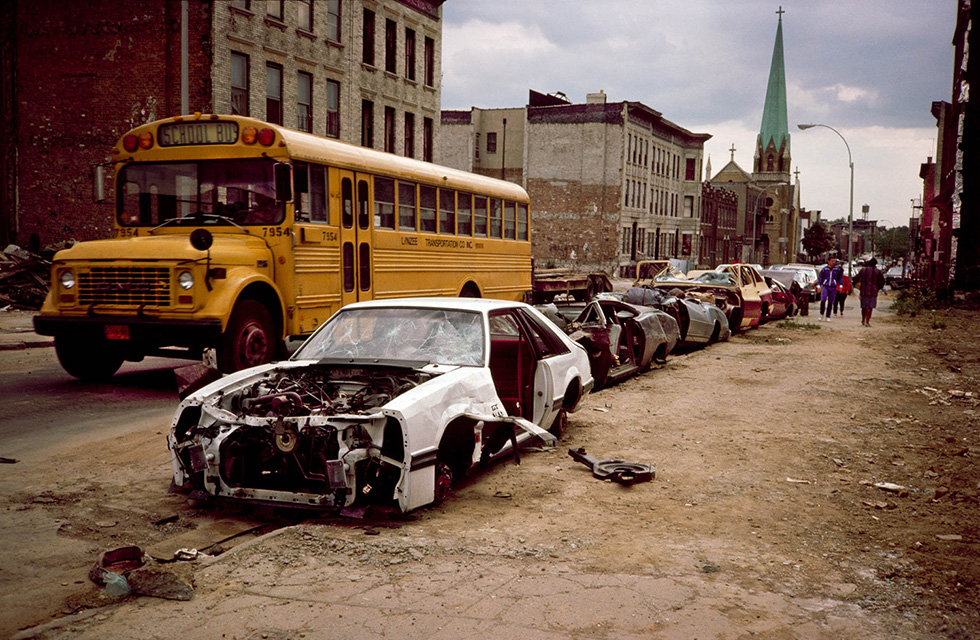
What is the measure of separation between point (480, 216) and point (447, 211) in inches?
57.9

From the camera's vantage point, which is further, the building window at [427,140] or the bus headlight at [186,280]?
the building window at [427,140]

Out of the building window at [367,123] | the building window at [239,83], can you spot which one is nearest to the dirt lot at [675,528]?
the building window at [239,83]

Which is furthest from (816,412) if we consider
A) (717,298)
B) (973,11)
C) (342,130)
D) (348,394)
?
(973,11)

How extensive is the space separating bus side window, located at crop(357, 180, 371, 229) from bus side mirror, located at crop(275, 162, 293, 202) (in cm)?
209

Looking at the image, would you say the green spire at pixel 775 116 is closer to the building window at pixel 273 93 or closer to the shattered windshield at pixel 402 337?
the building window at pixel 273 93

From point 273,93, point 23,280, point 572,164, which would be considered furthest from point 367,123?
point 572,164

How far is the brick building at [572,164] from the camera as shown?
202ft

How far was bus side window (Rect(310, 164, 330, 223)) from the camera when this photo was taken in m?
11.7

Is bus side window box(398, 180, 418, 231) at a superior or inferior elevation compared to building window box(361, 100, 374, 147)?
inferior

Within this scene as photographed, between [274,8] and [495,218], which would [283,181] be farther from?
[274,8]

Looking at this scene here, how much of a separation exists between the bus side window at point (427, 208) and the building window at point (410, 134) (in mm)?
20570

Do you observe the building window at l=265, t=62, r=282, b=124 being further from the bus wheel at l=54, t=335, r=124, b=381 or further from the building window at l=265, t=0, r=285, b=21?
the bus wheel at l=54, t=335, r=124, b=381

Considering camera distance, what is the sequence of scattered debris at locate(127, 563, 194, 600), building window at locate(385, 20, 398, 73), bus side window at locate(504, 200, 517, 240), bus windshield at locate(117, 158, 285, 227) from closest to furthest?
scattered debris at locate(127, 563, 194, 600)
bus windshield at locate(117, 158, 285, 227)
bus side window at locate(504, 200, 517, 240)
building window at locate(385, 20, 398, 73)

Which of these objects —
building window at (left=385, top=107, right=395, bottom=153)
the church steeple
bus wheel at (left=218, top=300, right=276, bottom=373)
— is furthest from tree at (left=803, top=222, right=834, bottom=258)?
bus wheel at (left=218, top=300, right=276, bottom=373)
